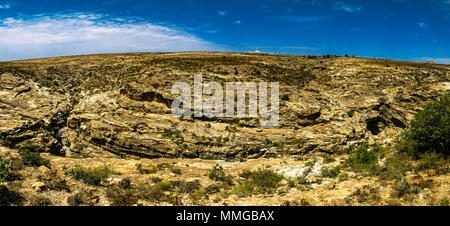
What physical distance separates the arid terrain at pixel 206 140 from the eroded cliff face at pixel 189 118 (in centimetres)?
10

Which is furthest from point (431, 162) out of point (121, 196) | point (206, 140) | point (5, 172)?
point (5, 172)

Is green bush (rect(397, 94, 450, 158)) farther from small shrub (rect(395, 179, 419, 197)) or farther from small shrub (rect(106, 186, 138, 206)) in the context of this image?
small shrub (rect(106, 186, 138, 206))

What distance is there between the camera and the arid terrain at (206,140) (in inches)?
355

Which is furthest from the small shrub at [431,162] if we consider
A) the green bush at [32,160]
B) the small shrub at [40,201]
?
the green bush at [32,160]

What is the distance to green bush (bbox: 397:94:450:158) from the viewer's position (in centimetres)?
968

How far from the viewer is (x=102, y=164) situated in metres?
13.8

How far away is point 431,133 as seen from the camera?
1023 cm

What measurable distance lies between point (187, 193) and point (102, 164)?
705 centimetres

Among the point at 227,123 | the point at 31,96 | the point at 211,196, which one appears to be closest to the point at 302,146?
the point at 227,123

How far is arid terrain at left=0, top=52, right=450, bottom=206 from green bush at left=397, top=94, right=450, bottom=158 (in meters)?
0.84

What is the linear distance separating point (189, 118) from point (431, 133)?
1638 cm

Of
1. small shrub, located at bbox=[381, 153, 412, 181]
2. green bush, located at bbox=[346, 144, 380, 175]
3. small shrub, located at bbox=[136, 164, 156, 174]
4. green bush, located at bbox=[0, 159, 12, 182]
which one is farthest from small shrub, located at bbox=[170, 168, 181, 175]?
small shrub, located at bbox=[381, 153, 412, 181]

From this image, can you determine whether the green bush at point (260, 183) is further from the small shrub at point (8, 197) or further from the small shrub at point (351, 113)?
the small shrub at point (351, 113)

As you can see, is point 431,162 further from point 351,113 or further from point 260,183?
point 351,113
